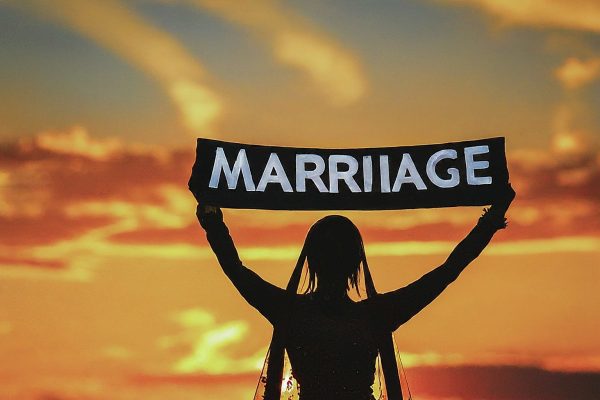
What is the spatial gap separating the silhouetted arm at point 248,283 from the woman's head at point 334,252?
252mm

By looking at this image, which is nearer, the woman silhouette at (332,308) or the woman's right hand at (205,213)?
the woman silhouette at (332,308)

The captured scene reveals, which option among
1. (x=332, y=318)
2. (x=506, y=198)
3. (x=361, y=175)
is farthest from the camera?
(x=361, y=175)

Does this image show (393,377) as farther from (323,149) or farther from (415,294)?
(323,149)

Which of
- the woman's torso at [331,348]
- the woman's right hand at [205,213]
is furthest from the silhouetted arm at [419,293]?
the woman's right hand at [205,213]

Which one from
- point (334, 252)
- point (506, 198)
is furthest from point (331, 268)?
point (506, 198)

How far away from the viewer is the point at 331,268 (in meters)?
5.54

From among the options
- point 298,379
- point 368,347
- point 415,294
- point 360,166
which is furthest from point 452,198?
point 298,379

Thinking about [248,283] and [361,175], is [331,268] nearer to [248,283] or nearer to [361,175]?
[248,283]

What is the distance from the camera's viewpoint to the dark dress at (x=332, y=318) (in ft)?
17.7

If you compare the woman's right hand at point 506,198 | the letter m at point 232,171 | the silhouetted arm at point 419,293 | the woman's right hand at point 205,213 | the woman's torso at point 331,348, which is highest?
the letter m at point 232,171

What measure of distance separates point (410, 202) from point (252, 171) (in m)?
1.30

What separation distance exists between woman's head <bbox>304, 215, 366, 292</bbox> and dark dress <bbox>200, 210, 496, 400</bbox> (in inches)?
5.3

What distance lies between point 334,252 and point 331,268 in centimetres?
11

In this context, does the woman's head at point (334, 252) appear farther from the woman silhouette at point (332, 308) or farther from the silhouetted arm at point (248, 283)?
the silhouetted arm at point (248, 283)
